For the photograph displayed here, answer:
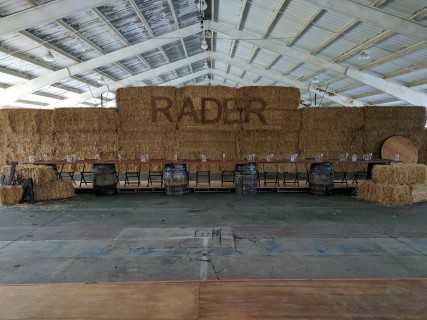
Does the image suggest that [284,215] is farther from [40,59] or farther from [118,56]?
Answer: [40,59]

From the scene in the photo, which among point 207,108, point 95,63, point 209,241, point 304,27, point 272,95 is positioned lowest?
point 209,241

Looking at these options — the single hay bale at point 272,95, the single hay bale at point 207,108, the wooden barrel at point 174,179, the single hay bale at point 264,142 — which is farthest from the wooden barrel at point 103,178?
the single hay bale at point 272,95

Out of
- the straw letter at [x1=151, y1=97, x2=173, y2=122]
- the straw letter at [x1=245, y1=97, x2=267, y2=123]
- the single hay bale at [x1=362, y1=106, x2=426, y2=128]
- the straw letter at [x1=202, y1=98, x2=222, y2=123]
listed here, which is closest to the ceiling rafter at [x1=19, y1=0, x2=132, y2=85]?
the straw letter at [x1=151, y1=97, x2=173, y2=122]

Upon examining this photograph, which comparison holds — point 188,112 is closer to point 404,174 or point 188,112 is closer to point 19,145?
point 19,145

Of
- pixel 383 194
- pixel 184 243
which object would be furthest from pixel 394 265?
pixel 383 194

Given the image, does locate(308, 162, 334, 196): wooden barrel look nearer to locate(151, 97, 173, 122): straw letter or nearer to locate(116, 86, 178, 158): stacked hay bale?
locate(116, 86, 178, 158): stacked hay bale

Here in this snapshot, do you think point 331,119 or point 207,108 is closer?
point 207,108

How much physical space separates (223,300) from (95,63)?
50.3 ft

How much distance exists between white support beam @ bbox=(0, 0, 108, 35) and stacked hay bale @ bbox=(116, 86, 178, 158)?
299cm

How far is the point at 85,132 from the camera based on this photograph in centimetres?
1148

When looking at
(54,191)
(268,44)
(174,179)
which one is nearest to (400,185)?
(174,179)

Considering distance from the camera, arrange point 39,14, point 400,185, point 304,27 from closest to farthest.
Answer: point 400,185 → point 39,14 → point 304,27

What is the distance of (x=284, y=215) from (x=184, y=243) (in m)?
2.59

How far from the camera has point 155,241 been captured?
4.84 metres
